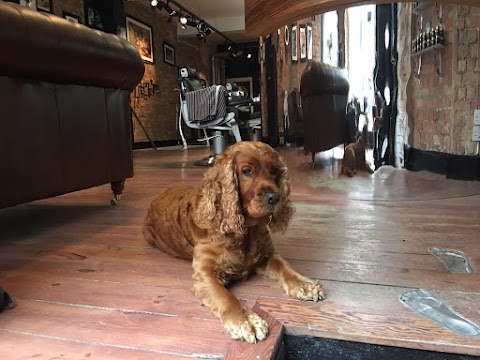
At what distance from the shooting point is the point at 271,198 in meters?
1.03

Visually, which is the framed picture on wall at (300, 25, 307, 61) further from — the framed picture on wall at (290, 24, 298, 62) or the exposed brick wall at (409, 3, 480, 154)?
the exposed brick wall at (409, 3, 480, 154)

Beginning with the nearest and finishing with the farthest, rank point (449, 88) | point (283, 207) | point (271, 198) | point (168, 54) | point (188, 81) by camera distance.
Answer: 1. point (271, 198)
2. point (283, 207)
3. point (449, 88)
4. point (188, 81)
5. point (168, 54)

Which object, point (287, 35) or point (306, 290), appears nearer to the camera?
point (306, 290)

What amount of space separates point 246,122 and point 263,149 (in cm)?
372

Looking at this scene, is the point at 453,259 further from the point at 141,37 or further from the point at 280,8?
the point at 141,37

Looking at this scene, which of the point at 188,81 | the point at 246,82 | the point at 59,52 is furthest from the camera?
the point at 246,82

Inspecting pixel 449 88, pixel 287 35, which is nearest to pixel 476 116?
pixel 449 88

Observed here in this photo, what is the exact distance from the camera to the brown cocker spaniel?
1.04m

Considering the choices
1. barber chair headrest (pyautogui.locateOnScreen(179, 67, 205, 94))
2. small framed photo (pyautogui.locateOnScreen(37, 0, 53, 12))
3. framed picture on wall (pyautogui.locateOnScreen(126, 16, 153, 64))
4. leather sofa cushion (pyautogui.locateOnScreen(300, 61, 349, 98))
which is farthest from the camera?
framed picture on wall (pyautogui.locateOnScreen(126, 16, 153, 64))

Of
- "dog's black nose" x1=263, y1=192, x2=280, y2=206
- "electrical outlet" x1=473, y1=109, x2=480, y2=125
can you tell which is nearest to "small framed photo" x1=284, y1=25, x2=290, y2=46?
"electrical outlet" x1=473, y1=109, x2=480, y2=125

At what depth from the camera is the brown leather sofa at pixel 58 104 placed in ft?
5.11

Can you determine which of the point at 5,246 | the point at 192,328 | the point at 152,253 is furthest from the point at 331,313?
the point at 5,246

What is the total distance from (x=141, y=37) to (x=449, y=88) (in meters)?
7.87

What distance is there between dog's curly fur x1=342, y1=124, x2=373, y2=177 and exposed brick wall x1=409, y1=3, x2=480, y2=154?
0.31m
